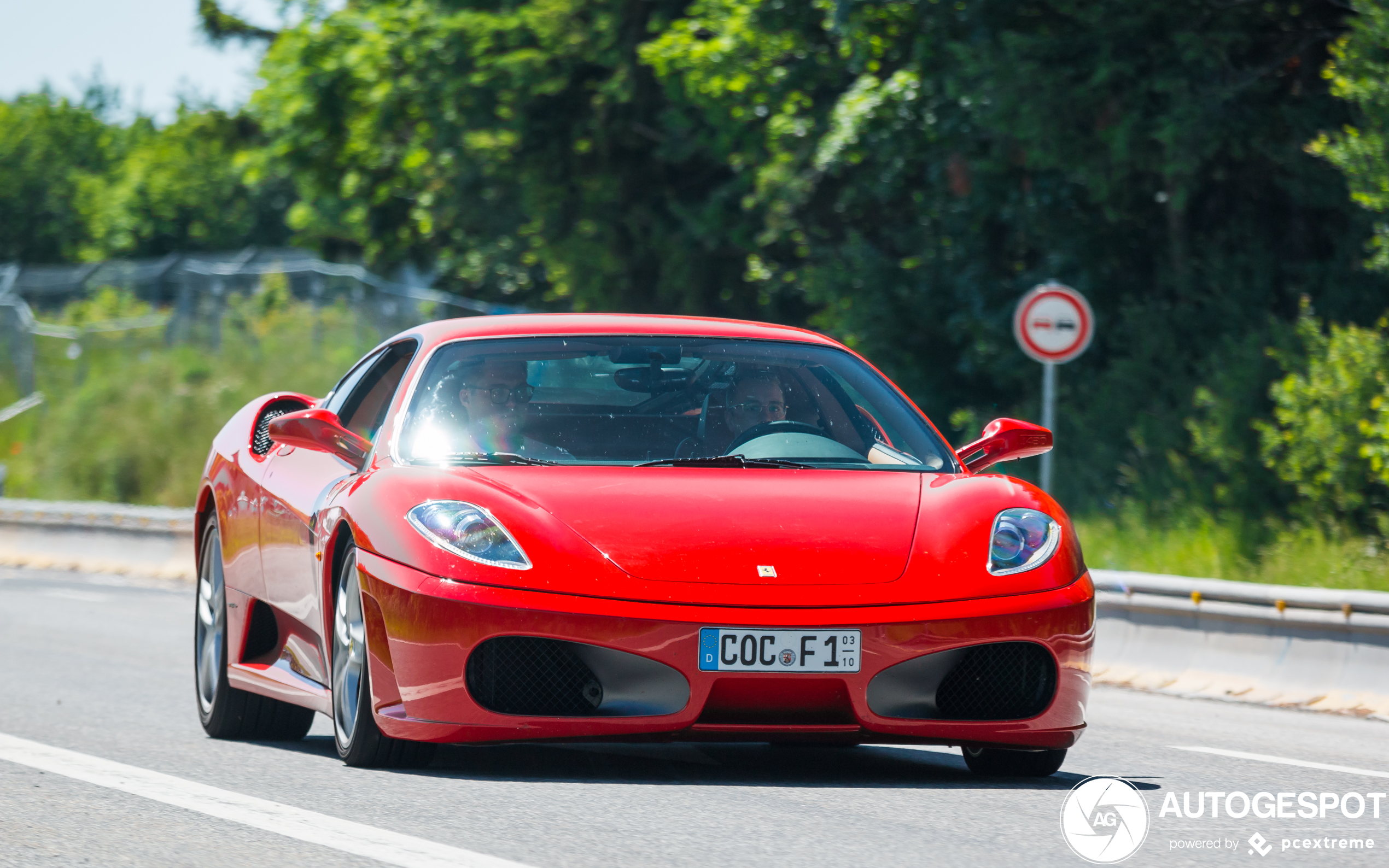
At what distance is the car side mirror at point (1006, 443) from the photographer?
6887 mm

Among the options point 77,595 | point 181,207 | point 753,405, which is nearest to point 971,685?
point 753,405

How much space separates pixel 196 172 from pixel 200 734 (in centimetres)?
6859

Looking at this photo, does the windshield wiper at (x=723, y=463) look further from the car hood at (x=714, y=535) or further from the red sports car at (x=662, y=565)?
the car hood at (x=714, y=535)

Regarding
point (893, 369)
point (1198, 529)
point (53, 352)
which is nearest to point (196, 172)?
point (53, 352)

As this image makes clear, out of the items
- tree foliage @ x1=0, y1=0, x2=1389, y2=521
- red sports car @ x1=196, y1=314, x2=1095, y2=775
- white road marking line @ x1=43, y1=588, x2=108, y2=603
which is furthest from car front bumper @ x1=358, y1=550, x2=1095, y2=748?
white road marking line @ x1=43, y1=588, x2=108, y2=603

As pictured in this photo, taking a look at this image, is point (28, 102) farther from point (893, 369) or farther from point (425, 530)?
point (425, 530)

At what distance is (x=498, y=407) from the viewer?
22.4 feet

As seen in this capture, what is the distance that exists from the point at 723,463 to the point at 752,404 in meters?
0.51

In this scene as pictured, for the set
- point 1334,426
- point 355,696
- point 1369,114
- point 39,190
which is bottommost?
point 39,190

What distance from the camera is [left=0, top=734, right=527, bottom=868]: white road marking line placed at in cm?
486

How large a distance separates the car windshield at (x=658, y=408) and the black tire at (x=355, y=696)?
0.45 meters

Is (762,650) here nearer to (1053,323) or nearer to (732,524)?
(732,524)

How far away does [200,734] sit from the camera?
25.8 feet

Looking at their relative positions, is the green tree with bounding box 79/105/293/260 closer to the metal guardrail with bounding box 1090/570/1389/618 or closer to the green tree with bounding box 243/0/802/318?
the green tree with bounding box 243/0/802/318
